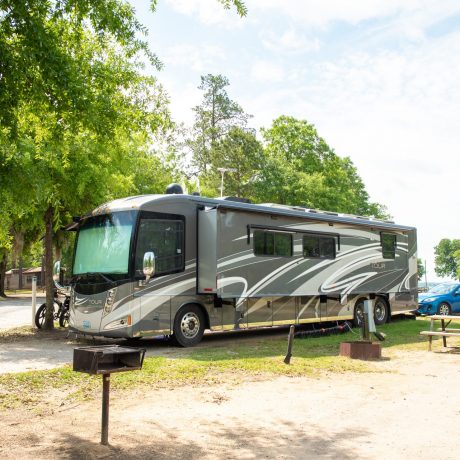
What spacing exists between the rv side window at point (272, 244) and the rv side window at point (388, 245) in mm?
5236

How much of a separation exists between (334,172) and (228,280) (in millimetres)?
33285

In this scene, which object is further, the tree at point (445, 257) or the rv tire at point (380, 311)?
the tree at point (445, 257)

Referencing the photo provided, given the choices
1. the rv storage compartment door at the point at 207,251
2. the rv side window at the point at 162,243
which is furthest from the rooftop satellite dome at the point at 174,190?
the rv side window at the point at 162,243

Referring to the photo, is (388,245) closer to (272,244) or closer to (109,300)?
(272,244)

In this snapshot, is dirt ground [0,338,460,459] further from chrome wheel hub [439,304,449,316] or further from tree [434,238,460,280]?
Answer: tree [434,238,460,280]

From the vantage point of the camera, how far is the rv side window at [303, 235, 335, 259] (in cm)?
1655

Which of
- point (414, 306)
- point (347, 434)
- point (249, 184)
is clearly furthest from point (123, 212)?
point (249, 184)

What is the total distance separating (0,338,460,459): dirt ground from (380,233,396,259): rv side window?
36.0ft

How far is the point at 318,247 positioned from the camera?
17000 millimetres

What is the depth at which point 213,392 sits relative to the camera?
8453 millimetres

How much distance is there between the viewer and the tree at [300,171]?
42.0 meters

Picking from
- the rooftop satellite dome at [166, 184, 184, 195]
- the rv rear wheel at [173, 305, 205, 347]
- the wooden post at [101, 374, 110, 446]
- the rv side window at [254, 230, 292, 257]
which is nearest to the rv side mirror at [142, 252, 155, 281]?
the rv rear wheel at [173, 305, 205, 347]

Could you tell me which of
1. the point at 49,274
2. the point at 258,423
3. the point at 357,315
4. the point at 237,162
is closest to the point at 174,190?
the point at 49,274

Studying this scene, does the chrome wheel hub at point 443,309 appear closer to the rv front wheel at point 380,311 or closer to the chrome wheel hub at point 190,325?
the rv front wheel at point 380,311
